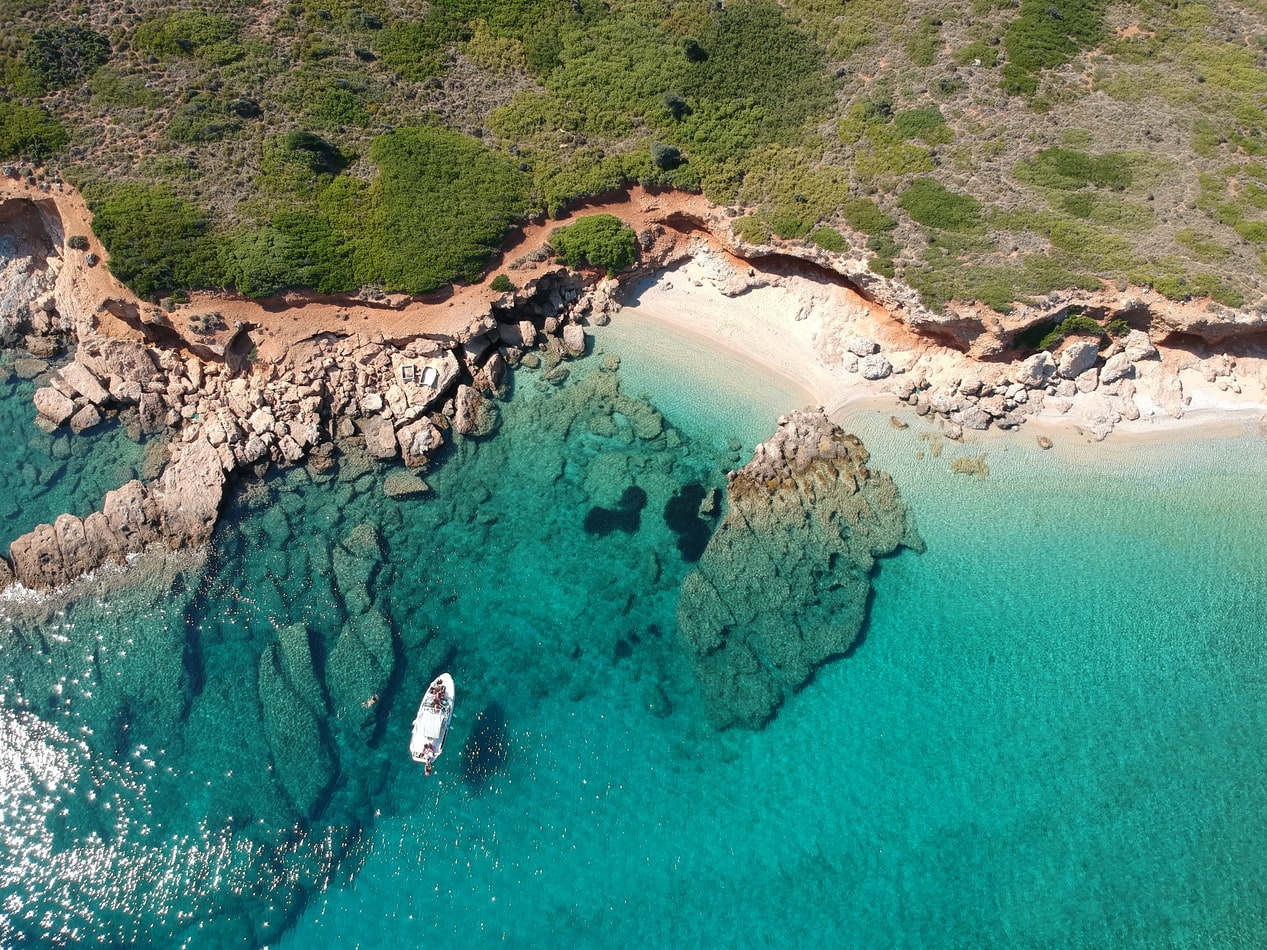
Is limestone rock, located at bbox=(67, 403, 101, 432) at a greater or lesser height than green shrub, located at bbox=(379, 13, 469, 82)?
lesser

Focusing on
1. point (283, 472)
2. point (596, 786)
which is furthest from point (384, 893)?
point (283, 472)

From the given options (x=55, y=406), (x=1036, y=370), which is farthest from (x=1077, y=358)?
(x=55, y=406)

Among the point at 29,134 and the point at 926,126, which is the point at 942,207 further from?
the point at 29,134

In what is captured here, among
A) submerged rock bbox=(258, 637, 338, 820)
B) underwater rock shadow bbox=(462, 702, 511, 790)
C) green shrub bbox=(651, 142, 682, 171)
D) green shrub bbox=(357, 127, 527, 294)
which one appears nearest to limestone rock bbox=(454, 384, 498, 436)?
green shrub bbox=(357, 127, 527, 294)

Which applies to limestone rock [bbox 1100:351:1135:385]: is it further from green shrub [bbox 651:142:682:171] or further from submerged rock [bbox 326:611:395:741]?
submerged rock [bbox 326:611:395:741]

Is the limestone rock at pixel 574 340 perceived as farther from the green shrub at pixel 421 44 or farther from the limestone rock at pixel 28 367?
the limestone rock at pixel 28 367
